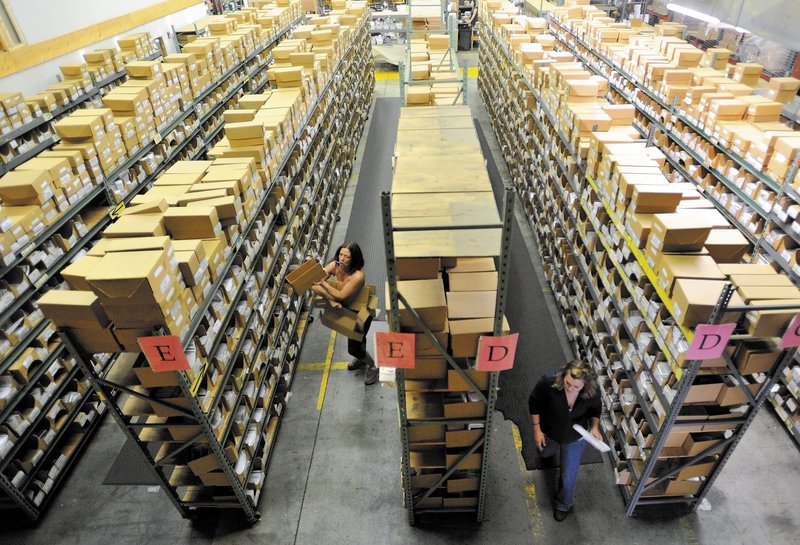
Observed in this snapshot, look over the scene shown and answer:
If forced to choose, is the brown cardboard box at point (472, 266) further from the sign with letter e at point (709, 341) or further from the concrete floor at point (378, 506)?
the concrete floor at point (378, 506)

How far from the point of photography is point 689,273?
332 cm

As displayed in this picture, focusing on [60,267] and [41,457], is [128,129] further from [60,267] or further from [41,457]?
[41,457]

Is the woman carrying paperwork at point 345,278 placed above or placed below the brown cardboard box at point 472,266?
below

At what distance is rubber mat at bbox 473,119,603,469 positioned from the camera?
4.91 metres

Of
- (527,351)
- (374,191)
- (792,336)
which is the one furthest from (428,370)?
(374,191)

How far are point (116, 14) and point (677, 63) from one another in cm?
1155

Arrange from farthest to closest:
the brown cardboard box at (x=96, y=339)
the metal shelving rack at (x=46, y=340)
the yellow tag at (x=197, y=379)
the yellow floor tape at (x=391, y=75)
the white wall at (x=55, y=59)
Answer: the yellow floor tape at (x=391, y=75), the white wall at (x=55, y=59), the metal shelving rack at (x=46, y=340), the yellow tag at (x=197, y=379), the brown cardboard box at (x=96, y=339)

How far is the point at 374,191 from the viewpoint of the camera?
32.7 feet

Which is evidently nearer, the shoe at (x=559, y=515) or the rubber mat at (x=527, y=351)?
the shoe at (x=559, y=515)

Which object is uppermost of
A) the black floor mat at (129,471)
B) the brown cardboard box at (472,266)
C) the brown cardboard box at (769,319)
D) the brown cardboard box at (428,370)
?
the brown cardboard box at (769,319)

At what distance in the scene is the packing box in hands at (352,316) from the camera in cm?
514

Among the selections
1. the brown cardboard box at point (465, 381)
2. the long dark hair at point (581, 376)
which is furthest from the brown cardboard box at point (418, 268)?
the long dark hair at point (581, 376)

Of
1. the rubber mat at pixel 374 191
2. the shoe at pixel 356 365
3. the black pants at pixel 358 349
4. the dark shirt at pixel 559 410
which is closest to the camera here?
the dark shirt at pixel 559 410

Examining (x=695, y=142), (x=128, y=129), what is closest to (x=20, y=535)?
(x=128, y=129)
